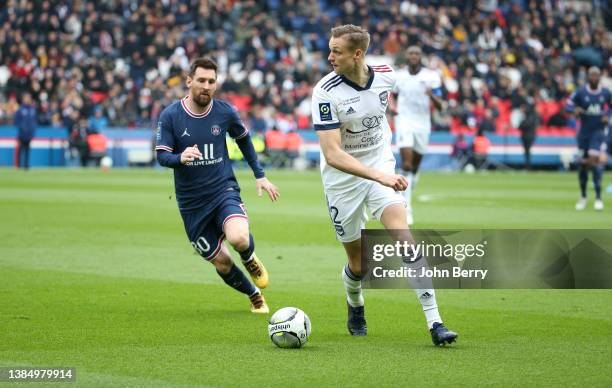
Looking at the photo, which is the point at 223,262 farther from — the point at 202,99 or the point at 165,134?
the point at 202,99

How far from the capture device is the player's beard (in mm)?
9484

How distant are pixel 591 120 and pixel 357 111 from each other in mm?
15039

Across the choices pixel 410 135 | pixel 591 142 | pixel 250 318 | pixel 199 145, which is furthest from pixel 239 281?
pixel 591 142

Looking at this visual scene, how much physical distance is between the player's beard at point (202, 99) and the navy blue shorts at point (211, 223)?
0.83 m

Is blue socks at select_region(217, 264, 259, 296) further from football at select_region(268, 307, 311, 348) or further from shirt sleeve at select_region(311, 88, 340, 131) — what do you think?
shirt sleeve at select_region(311, 88, 340, 131)

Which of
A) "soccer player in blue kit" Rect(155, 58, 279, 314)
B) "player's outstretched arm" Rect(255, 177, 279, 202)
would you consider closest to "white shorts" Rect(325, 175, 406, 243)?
"player's outstretched arm" Rect(255, 177, 279, 202)

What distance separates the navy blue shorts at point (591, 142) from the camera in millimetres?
21766

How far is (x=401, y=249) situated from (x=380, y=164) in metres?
0.74

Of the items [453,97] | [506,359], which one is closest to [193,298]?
[506,359]

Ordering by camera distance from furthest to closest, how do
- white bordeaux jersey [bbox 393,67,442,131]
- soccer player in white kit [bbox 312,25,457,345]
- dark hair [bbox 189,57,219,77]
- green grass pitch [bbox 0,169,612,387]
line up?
white bordeaux jersey [bbox 393,67,442,131], dark hair [bbox 189,57,219,77], soccer player in white kit [bbox 312,25,457,345], green grass pitch [bbox 0,169,612,387]

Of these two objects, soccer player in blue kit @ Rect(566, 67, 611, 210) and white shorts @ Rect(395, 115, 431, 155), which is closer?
white shorts @ Rect(395, 115, 431, 155)

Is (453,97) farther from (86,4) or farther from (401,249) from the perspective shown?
(401,249)

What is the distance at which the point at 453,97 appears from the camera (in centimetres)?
4409

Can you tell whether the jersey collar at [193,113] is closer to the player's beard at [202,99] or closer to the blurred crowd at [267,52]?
the player's beard at [202,99]
